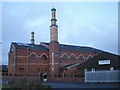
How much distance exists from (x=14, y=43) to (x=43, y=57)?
27.0 feet

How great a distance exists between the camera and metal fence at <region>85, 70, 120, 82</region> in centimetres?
2695

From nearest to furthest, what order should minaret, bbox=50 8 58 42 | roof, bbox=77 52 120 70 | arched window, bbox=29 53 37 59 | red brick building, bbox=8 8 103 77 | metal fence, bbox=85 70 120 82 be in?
metal fence, bbox=85 70 120 82 < roof, bbox=77 52 120 70 < red brick building, bbox=8 8 103 77 < arched window, bbox=29 53 37 59 < minaret, bbox=50 8 58 42

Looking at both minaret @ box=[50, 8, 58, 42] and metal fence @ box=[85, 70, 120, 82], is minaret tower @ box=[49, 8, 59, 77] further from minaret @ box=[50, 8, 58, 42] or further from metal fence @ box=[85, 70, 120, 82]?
metal fence @ box=[85, 70, 120, 82]

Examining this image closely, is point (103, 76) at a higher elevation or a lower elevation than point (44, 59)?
lower

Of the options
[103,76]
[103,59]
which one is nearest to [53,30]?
[103,59]

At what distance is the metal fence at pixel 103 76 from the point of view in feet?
88.4

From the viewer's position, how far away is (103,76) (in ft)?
91.8

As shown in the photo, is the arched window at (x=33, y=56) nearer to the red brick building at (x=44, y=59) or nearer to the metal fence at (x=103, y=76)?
the red brick building at (x=44, y=59)

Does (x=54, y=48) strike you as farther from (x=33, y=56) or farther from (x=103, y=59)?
(x=103, y=59)

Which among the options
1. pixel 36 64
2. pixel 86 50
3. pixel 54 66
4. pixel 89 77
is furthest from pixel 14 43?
pixel 89 77

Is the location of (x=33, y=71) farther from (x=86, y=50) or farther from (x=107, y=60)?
(x=107, y=60)

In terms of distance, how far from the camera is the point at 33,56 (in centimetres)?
4825

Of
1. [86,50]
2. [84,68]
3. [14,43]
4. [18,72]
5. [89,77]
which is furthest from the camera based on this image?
[86,50]

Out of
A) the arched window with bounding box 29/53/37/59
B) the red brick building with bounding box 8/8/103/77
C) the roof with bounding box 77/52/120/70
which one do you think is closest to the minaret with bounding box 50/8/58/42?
the red brick building with bounding box 8/8/103/77
